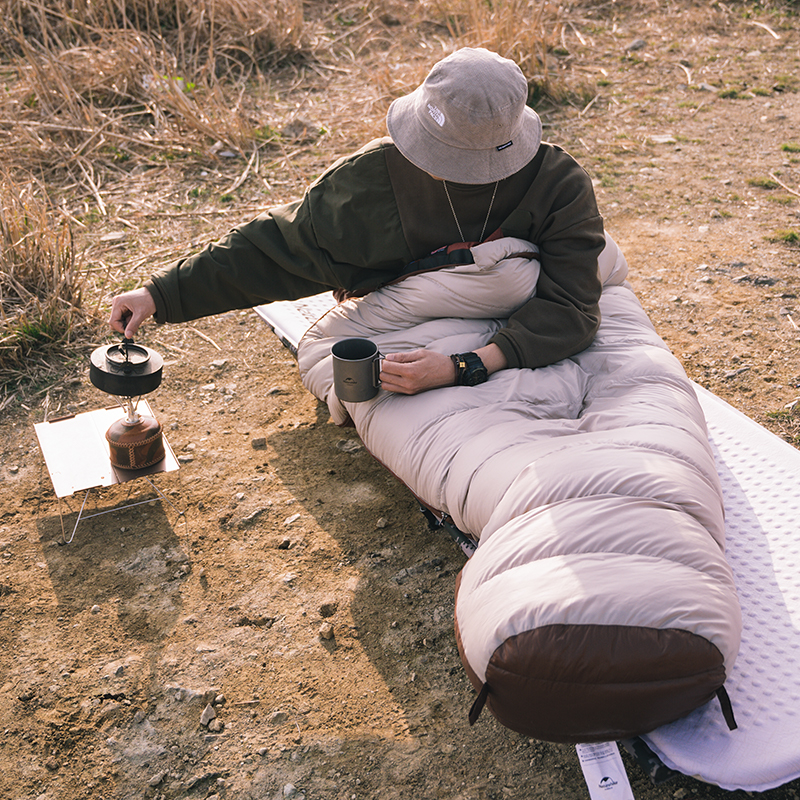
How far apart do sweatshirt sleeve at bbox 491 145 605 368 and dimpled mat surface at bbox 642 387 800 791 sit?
64 cm

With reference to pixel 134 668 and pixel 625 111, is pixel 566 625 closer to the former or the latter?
pixel 134 668

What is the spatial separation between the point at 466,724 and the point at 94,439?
1.45m

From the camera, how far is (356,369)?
220cm

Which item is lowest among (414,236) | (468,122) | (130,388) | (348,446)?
(348,446)

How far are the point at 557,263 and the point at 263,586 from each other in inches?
48.8

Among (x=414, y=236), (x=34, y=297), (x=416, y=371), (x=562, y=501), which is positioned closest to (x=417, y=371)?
(x=416, y=371)

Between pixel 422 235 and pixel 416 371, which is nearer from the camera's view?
pixel 416 371

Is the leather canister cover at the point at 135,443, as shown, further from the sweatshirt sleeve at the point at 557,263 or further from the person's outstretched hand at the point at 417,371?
the sweatshirt sleeve at the point at 557,263

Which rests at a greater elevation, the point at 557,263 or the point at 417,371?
the point at 557,263

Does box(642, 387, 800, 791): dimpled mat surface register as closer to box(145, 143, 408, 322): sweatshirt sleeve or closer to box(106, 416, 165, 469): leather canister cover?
box(145, 143, 408, 322): sweatshirt sleeve

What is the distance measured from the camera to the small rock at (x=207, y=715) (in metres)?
1.91

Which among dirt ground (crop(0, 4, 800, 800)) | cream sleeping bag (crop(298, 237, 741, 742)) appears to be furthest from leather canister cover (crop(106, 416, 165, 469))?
cream sleeping bag (crop(298, 237, 741, 742))

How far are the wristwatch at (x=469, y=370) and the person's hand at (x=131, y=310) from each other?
89cm

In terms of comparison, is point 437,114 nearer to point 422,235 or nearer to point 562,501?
point 422,235
